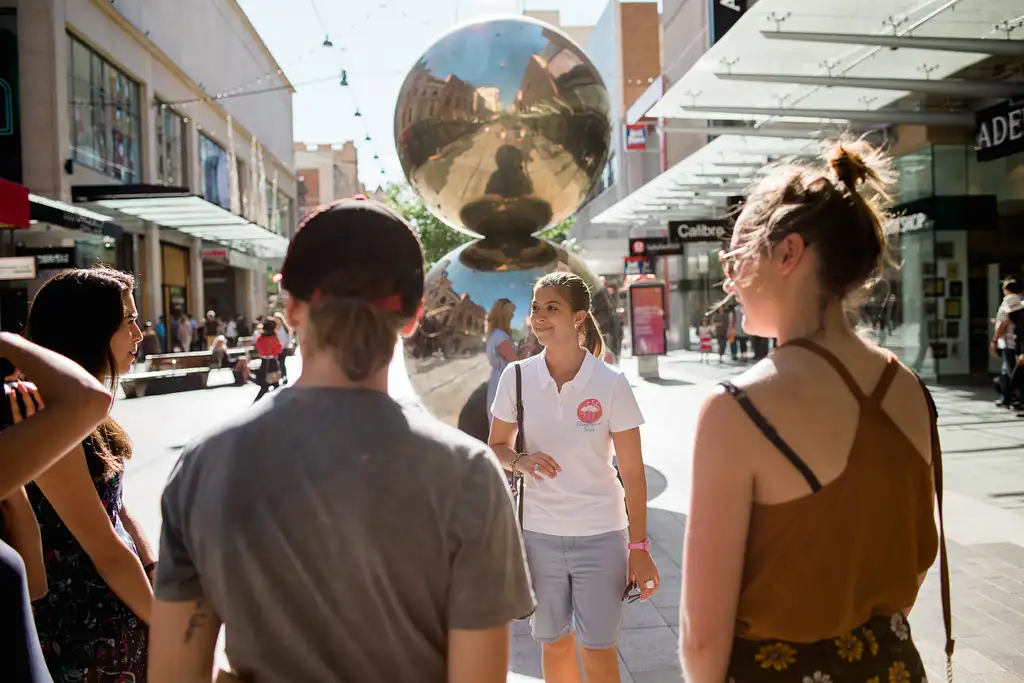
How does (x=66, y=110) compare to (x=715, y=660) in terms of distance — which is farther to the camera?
(x=66, y=110)

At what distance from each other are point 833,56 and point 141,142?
2220 cm

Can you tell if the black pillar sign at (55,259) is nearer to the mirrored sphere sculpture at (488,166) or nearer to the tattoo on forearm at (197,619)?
the mirrored sphere sculpture at (488,166)

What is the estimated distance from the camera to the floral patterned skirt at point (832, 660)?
1562 millimetres

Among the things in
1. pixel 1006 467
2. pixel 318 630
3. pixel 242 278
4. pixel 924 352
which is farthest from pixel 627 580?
pixel 242 278

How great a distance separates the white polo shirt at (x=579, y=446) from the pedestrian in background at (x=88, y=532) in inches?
55.9

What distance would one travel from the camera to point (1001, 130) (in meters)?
8.70

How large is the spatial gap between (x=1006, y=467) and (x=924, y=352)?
27.8 ft

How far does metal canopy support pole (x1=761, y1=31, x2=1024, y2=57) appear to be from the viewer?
943cm

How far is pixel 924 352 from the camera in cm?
1555

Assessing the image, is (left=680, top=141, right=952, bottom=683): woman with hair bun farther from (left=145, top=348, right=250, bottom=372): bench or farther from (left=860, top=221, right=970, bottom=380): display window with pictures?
(left=145, top=348, right=250, bottom=372): bench

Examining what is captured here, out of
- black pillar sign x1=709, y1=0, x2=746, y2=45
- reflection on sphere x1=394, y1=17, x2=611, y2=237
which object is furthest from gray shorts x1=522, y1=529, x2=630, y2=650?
black pillar sign x1=709, y1=0, x2=746, y2=45

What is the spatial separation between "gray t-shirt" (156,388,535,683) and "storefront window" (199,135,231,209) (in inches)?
1300

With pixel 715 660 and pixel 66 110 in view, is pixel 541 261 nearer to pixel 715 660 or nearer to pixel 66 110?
pixel 715 660

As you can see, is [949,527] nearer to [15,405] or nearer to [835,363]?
[835,363]
